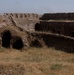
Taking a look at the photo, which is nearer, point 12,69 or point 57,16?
point 12,69

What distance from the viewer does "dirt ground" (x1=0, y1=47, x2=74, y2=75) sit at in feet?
55.6

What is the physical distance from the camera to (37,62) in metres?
19.3

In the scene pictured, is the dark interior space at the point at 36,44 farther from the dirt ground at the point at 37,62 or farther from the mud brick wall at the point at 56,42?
the dirt ground at the point at 37,62

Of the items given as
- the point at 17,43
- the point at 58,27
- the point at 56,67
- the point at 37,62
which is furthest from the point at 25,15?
the point at 56,67

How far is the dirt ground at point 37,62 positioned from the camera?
16938mm

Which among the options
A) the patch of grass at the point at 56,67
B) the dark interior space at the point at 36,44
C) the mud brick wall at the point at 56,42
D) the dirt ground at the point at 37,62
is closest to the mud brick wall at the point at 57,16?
the mud brick wall at the point at 56,42

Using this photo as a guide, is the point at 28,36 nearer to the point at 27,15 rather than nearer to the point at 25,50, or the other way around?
the point at 25,50

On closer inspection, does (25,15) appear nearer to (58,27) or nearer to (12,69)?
(58,27)

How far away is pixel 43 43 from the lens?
84.3ft

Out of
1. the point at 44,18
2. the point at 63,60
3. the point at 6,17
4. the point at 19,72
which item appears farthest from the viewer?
the point at 44,18

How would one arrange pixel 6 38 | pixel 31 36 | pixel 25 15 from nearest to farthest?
pixel 31 36 < pixel 6 38 < pixel 25 15

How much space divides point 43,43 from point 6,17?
217 inches

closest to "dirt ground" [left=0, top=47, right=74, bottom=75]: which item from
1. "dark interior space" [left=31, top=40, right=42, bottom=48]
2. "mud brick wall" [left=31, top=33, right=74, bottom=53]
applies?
"mud brick wall" [left=31, top=33, right=74, bottom=53]

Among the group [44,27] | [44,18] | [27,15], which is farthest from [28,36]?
[44,18]
